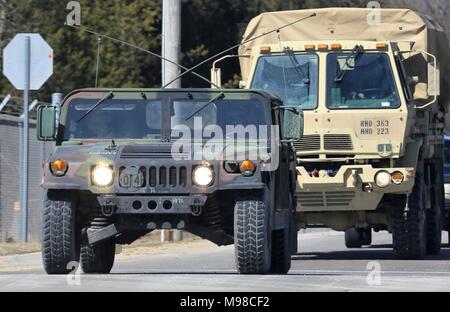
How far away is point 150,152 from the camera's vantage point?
13492 millimetres

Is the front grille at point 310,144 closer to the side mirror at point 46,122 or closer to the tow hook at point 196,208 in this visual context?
the side mirror at point 46,122

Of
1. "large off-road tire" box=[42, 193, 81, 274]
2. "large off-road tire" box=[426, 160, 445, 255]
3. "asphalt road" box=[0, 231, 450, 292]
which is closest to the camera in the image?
"asphalt road" box=[0, 231, 450, 292]

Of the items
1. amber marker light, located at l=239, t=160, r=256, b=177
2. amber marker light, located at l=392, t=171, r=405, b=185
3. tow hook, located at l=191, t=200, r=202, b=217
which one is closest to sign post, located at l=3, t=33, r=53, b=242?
amber marker light, located at l=392, t=171, r=405, b=185

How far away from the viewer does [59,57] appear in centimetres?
3084

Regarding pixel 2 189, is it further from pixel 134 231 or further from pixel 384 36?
pixel 134 231

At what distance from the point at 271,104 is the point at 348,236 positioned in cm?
918

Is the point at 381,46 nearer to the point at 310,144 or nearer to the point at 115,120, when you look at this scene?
the point at 310,144

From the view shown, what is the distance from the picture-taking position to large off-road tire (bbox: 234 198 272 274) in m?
13.3

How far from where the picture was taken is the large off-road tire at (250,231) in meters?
13.3

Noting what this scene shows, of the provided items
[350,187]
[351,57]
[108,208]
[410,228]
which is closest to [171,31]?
[351,57]

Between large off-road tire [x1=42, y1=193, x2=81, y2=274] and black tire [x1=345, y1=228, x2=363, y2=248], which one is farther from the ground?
large off-road tire [x1=42, y1=193, x2=81, y2=274]

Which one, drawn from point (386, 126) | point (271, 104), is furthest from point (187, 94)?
point (386, 126)

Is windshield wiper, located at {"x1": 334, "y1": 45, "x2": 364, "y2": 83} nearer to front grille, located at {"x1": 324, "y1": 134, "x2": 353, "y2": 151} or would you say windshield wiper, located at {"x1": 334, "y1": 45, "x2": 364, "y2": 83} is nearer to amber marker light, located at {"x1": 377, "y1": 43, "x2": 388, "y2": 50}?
amber marker light, located at {"x1": 377, "y1": 43, "x2": 388, "y2": 50}

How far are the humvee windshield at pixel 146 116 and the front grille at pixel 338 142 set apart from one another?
4558 millimetres
